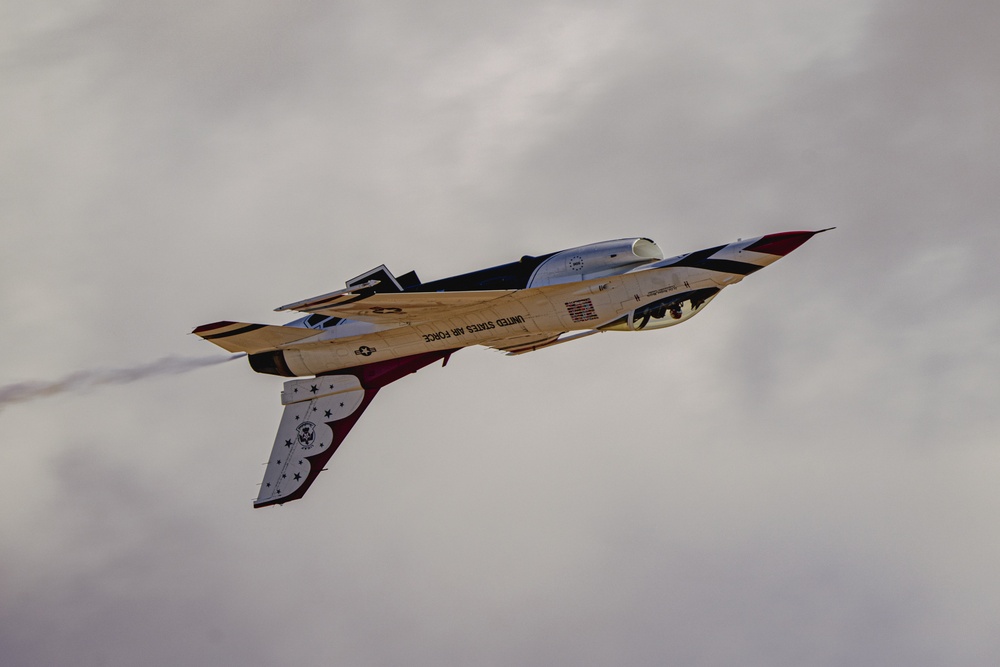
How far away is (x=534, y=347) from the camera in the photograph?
4291 centimetres

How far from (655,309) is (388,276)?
7.98 meters

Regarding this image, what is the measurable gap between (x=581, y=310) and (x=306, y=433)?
35.9 ft

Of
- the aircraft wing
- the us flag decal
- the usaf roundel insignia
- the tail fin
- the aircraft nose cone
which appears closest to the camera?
the aircraft nose cone

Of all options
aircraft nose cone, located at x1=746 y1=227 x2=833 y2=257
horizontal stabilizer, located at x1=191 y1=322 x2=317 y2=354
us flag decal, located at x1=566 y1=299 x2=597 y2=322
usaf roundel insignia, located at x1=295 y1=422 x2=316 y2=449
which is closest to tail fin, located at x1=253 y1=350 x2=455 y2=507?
usaf roundel insignia, located at x1=295 y1=422 x2=316 y2=449

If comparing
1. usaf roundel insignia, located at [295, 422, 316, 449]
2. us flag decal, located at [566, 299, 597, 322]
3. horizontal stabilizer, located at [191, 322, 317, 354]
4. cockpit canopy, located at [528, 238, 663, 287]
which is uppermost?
horizontal stabilizer, located at [191, 322, 317, 354]

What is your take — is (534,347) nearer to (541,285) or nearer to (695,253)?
(541,285)

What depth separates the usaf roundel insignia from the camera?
45031 millimetres

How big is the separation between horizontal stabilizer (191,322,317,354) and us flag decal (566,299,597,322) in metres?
8.91

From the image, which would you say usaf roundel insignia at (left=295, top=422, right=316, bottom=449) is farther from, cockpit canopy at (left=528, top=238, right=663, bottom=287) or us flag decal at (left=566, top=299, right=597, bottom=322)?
us flag decal at (left=566, top=299, right=597, bottom=322)

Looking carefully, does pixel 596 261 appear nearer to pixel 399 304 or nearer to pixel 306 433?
pixel 399 304

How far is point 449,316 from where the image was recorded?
41.1 metres

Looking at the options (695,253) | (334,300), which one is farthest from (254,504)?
(695,253)

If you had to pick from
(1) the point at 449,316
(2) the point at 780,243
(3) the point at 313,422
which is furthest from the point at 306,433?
(2) the point at 780,243

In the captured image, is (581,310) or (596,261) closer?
(596,261)
